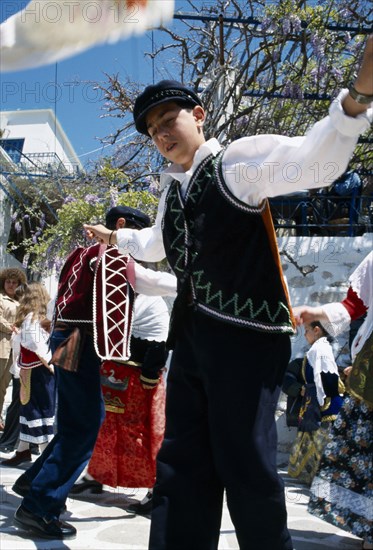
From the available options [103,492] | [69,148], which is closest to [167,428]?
[103,492]

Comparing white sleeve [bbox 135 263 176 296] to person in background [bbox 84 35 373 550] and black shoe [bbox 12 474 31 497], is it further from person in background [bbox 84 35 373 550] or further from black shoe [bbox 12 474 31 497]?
black shoe [bbox 12 474 31 497]

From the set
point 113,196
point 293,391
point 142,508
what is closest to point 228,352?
point 142,508

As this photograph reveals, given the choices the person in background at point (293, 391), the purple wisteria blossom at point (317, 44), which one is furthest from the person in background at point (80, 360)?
the purple wisteria blossom at point (317, 44)

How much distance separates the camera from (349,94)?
5.51ft

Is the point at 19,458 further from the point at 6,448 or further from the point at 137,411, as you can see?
the point at 137,411

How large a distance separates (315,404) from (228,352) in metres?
3.29

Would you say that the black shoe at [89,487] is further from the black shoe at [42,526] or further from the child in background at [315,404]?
the child in background at [315,404]

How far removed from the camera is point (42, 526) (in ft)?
10.6

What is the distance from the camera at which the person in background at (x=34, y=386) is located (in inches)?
210

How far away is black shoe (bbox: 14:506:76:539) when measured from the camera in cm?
324

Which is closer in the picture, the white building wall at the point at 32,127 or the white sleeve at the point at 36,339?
the white sleeve at the point at 36,339

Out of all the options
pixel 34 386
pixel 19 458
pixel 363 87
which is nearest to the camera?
pixel 363 87

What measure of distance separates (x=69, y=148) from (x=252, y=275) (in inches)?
772

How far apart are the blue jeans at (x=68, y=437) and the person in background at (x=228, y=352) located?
1.32 meters
